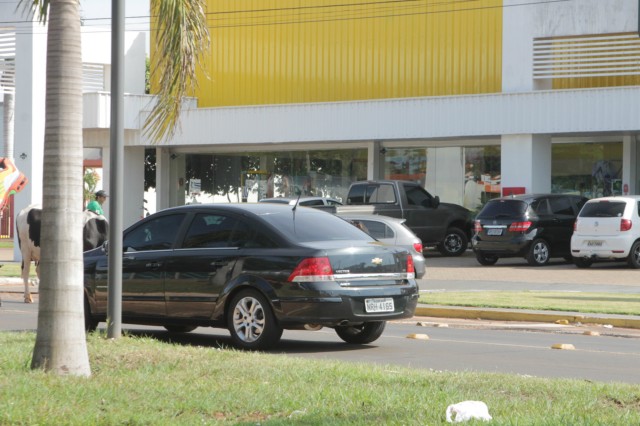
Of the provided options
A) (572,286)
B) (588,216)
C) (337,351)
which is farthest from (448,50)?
(337,351)

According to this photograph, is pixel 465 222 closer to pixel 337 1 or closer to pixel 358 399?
pixel 337 1

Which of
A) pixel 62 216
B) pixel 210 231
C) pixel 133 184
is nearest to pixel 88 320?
pixel 210 231

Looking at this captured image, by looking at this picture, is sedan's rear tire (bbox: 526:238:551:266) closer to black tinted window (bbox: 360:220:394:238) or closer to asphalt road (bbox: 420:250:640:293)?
asphalt road (bbox: 420:250:640:293)

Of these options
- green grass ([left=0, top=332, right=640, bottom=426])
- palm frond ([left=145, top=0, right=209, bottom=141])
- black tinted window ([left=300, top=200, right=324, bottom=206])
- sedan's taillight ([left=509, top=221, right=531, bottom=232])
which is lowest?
green grass ([left=0, top=332, right=640, bottom=426])

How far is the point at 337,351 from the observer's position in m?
13.9

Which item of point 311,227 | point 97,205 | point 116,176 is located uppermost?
point 116,176

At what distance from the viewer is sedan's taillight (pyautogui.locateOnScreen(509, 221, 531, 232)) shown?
101 feet

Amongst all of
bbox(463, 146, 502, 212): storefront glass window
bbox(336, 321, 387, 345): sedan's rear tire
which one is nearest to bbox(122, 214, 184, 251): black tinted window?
bbox(336, 321, 387, 345): sedan's rear tire

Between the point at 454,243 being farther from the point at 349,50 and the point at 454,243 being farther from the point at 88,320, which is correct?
the point at 88,320

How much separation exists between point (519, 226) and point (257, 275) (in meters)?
18.2

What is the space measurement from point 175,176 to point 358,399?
3776 centimetres

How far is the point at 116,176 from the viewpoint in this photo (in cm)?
1291

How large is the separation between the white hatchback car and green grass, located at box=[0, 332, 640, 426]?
62.1 ft

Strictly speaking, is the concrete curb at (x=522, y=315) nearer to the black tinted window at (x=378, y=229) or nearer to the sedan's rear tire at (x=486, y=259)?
the black tinted window at (x=378, y=229)
